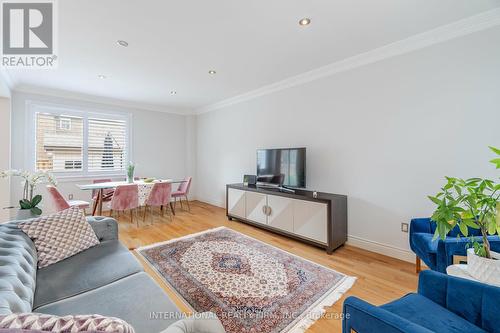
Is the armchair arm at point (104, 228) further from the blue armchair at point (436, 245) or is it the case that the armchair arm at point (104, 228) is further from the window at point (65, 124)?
the window at point (65, 124)

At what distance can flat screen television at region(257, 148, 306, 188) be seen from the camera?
3.38 m

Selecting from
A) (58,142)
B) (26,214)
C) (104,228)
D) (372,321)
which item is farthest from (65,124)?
(372,321)

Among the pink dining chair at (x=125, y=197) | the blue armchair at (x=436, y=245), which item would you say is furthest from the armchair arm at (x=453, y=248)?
the pink dining chair at (x=125, y=197)

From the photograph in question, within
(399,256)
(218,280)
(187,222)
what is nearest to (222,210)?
(187,222)

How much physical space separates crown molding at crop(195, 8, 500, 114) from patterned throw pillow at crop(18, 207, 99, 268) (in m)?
3.43

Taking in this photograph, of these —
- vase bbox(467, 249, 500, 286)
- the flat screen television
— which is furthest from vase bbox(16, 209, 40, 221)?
vase bbox(467, 249, 500, 286)

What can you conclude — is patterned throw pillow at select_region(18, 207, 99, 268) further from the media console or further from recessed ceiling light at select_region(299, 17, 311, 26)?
recessed ceiling light at select_region(299, 17, 311, 26)

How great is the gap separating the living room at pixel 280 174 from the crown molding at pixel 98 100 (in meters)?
0.04

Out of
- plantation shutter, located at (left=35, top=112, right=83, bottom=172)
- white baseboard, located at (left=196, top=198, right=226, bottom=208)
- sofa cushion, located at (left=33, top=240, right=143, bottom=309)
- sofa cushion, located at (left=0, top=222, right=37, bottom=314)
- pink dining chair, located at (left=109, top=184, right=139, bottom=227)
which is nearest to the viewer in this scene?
sofa cushion, located at (left=0, top=222, right=37, bottom=314)

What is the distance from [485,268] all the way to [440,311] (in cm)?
37

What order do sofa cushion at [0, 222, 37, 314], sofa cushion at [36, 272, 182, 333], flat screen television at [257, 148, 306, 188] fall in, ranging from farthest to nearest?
flat screen television at [257, 148, 306, 188] → sofa cushion at [36, 272, 182, 333] → sofa cushion at [0, 222, 37, 314]

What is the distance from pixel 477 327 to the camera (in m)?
1.05

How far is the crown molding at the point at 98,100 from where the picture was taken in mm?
4080

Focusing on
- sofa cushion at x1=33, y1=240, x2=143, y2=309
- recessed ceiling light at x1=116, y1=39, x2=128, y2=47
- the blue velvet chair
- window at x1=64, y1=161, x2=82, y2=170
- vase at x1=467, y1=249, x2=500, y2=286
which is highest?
recessed ceiling light at x1=116, y1=39, x2=128, y2=47
